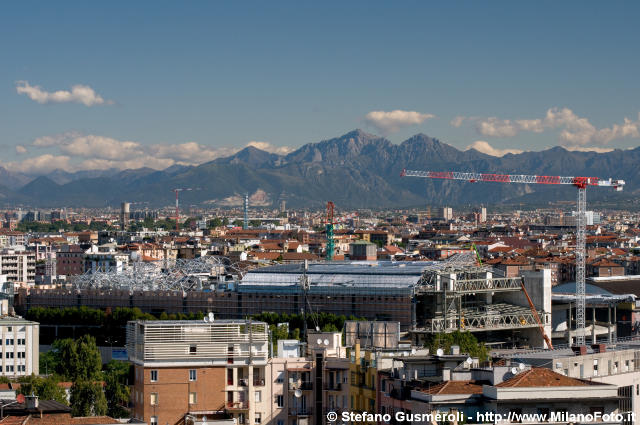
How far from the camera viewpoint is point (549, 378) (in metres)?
29.4

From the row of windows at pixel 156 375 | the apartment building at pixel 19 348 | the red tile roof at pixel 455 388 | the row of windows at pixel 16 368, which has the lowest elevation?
the row of windows at pixel 16 368

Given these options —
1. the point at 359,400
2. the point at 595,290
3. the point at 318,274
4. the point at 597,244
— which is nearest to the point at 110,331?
the point at 318,274

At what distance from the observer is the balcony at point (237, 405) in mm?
36219

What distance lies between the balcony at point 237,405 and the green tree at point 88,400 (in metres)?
14.1

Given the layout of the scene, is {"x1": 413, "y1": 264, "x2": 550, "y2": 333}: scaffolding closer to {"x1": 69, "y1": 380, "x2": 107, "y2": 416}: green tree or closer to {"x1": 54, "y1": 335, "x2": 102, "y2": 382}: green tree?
{"x1": 54, "y1": 335, "x2": 102, "y2": 382}: green tree

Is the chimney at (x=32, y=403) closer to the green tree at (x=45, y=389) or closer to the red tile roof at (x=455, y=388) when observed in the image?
the red tile roof at (x=455, y=388)

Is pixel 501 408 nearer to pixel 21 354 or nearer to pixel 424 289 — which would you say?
pixel 21 354

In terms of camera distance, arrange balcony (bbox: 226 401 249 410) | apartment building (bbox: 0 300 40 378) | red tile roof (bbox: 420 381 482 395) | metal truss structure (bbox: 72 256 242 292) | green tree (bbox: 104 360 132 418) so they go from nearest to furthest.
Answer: red tile roof (bbox: 420 381 482 395) → balcony (bbox: 226 401 249 410) → green tree (bbox: 104 360 132 418) → apartment building (bbox: 0 300 40 378) → metal truss structure (bbox: 72 256 242 292)

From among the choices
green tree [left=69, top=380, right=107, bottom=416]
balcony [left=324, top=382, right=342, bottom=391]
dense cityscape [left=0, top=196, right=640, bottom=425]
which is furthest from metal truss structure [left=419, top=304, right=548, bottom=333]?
balcony [left=324, top=382, right=342, bottom=391]

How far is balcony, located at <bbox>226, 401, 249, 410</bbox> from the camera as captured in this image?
36.2 m

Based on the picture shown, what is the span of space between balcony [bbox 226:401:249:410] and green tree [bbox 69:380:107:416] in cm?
1407

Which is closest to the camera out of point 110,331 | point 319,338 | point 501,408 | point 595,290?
point 501,408

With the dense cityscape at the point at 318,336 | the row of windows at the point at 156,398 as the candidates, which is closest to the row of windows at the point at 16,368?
the dense cityscape at the point at 318,336

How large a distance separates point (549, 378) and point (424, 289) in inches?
2170
